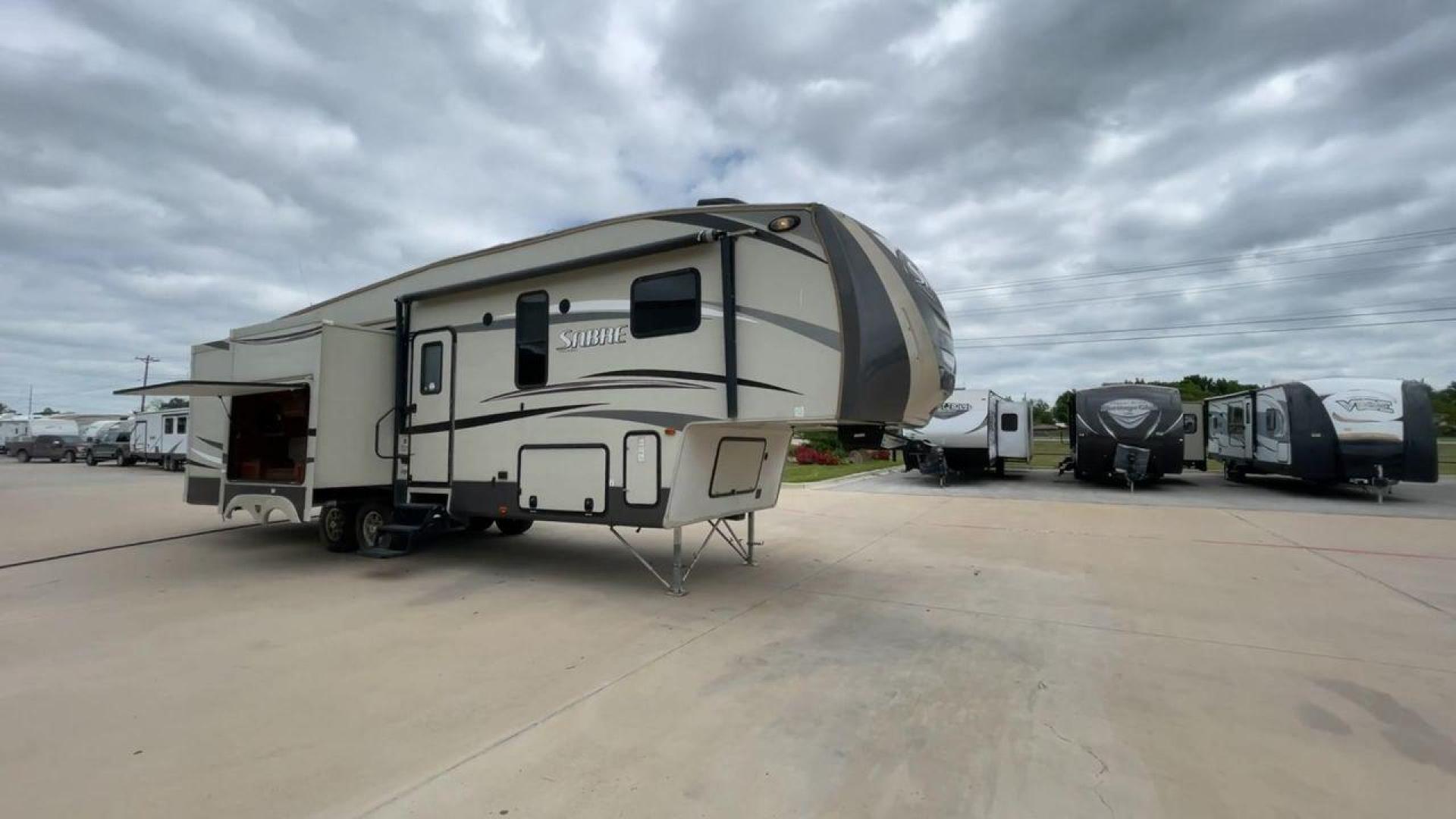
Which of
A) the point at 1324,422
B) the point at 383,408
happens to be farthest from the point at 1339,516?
the point at 383,408

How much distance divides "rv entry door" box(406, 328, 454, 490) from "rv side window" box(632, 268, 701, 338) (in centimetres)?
251

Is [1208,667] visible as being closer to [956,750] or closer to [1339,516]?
[956,750]

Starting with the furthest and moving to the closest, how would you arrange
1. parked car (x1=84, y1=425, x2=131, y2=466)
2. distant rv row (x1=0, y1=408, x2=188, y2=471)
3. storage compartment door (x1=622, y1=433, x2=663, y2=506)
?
1. parked car (x1=84, y1=425, x2=131, y2=466)
2. distant rv row (x1=0, y1=408, x2=188, y2=471)
3. storage compartment door (x1=622, y1=433, x2=663, y2=506)

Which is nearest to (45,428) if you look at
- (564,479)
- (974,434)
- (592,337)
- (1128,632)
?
(564,479)

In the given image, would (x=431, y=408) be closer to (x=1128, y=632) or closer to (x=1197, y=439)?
(x=1128, y=632)

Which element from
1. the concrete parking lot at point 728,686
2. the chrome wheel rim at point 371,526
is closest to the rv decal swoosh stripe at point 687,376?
Answer: the concrete parking lot at point 728,686

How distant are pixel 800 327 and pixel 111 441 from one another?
3596 cm

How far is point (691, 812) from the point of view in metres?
2.66

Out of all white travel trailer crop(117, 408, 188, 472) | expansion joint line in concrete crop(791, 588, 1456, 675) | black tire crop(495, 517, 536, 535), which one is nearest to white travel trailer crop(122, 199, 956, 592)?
expansion joint line in concrete crop(791, 588, 1456, 675)

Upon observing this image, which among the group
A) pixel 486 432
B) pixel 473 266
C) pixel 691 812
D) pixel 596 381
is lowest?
pixel 691 812

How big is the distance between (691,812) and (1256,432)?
744 inches

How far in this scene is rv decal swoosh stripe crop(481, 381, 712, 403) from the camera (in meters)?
5.81

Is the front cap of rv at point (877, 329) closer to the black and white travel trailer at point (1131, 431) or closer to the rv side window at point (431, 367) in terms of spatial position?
the rv side window at point (431, 367)

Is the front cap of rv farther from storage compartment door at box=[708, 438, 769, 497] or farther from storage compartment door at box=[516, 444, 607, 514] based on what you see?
storage compartment door at box=[516, 444, 607, 514]
